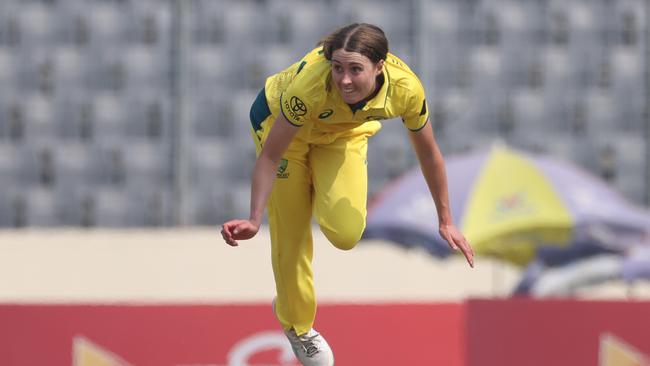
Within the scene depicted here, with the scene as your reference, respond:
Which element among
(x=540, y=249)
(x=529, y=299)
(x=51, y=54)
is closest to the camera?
(x=529, y=299)

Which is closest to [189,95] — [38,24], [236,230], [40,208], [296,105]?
[38,24]

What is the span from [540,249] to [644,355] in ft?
10.7

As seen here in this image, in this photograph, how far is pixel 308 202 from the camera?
287 inches

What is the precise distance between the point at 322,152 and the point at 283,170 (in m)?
0.22

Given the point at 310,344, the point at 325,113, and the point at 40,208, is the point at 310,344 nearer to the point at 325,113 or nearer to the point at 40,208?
the point at 325,113

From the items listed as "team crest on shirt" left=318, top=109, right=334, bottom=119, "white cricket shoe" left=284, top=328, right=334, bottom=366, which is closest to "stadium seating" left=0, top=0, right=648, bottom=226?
"white cricket shoe" left=284, top=328, right=334, bottom=366

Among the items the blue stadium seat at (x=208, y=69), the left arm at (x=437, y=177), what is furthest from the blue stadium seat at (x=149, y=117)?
the left arm at (x=437, y=177)

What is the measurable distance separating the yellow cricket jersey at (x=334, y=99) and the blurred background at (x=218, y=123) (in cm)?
811

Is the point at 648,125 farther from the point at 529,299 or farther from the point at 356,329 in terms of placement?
the point at 356,329

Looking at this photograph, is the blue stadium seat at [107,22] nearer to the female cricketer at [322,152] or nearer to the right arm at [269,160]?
the female cricketer at [322,152]

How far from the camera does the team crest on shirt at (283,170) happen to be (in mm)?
7156

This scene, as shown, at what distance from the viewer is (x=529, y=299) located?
1077 cm

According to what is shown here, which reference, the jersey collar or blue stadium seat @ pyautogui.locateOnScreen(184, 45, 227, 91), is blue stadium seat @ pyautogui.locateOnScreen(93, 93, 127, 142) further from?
the jersey collar

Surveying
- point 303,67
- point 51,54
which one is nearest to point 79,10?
point 51,54
